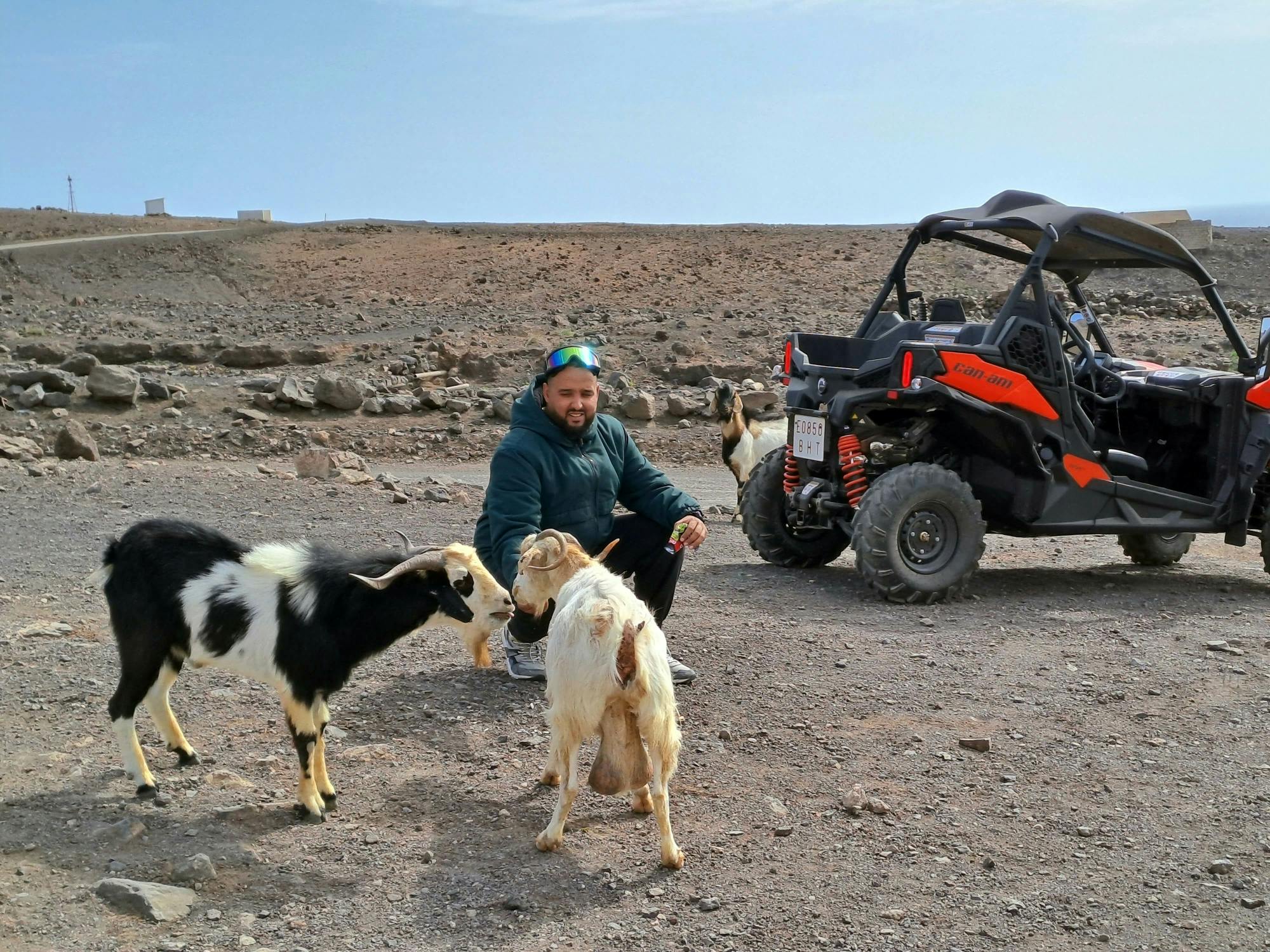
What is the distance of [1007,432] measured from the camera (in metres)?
8.30

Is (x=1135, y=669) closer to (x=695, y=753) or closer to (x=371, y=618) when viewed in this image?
(x=695, y=753)

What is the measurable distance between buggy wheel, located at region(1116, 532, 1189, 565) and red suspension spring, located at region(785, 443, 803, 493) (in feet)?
9.00

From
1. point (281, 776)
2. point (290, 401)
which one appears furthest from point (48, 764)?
point (290, 401)

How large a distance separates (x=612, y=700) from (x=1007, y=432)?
471cm

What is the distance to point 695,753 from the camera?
5.54 meters

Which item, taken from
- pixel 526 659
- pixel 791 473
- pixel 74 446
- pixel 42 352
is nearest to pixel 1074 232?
pixel 791 473

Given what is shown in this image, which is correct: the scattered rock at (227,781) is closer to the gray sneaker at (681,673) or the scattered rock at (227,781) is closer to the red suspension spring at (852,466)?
the gray sneaker at (681,673)

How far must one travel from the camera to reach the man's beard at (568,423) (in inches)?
239

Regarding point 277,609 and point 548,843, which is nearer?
point 548,843

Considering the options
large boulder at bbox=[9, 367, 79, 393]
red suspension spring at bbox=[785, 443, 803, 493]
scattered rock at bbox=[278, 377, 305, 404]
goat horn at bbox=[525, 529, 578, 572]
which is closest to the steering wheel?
red suspension spring at bbox=[785, 443, 803, 493]

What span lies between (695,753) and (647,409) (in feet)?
41.5

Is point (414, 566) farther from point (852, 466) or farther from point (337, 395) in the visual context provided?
point (337, 395)

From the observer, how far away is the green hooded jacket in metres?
5.92

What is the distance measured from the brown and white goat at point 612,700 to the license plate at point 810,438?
3917 millimetres
